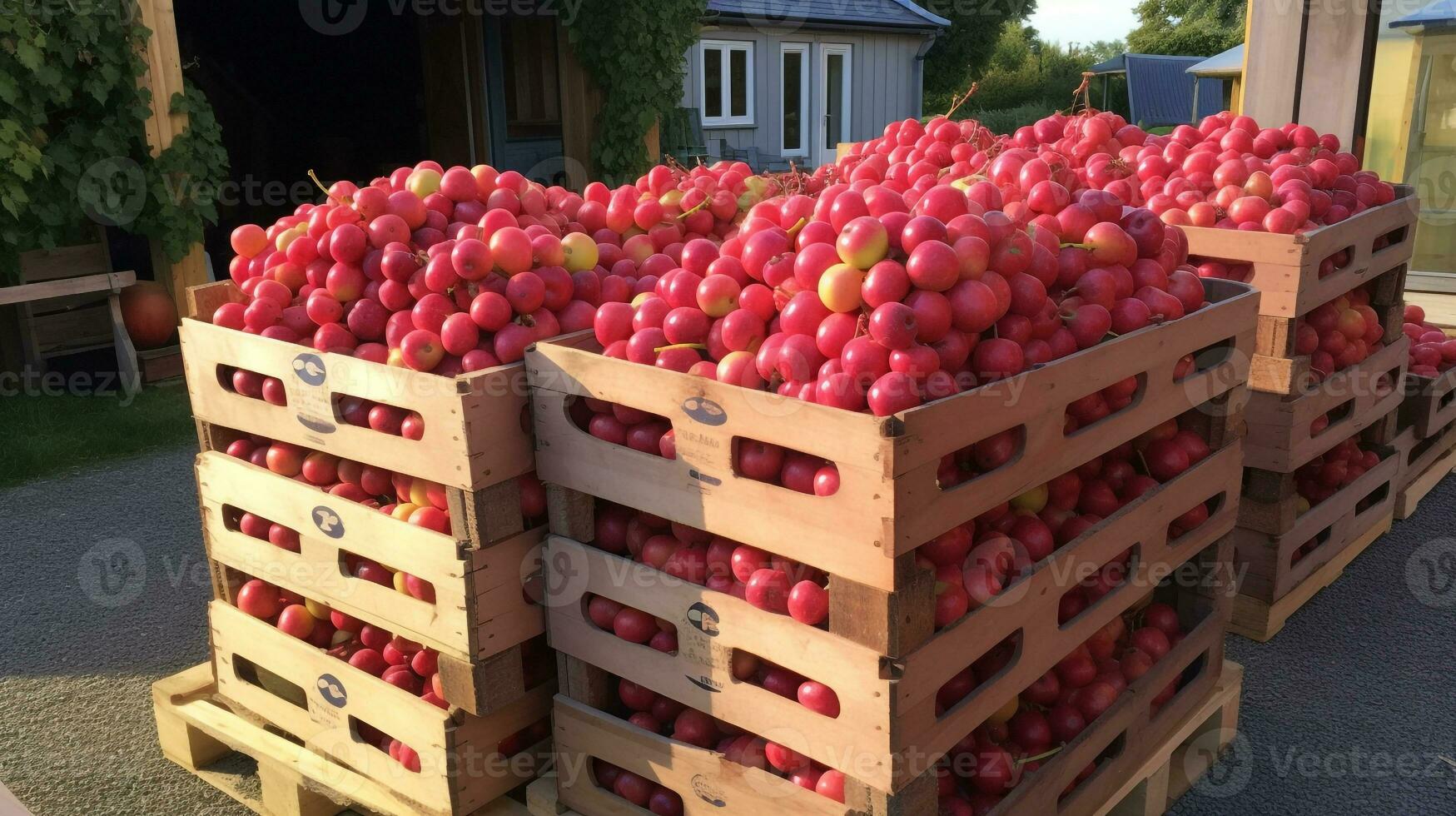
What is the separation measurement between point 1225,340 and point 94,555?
432 cm

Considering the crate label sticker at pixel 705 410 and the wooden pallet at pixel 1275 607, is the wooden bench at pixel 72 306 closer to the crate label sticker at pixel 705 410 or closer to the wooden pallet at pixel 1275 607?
the crate label sticker at pixel 705 410

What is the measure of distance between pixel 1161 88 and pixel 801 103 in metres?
21.6

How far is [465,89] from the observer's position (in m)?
10.4

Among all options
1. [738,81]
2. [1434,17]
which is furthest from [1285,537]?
[738,81]

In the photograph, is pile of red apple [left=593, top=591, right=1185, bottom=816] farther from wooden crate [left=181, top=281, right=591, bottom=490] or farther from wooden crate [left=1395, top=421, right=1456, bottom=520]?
wooden crate [left=1395, top=421, right=1456, bottom=520]

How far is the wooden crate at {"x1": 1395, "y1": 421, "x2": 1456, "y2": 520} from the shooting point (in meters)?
4.38

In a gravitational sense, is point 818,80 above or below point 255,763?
above

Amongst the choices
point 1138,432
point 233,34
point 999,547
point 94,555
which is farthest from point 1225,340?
point 233,34

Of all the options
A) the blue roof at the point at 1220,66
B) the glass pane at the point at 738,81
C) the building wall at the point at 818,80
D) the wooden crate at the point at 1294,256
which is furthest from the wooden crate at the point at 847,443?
the blue roof at the point at 1220,66

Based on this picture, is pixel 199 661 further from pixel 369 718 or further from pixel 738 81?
pixel 738 81

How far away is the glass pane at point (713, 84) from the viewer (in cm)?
1475

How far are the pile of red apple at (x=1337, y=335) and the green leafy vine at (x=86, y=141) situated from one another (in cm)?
618

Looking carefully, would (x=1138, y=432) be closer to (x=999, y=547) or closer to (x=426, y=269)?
(x=999, y=547)

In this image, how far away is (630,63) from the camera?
9633 mm
